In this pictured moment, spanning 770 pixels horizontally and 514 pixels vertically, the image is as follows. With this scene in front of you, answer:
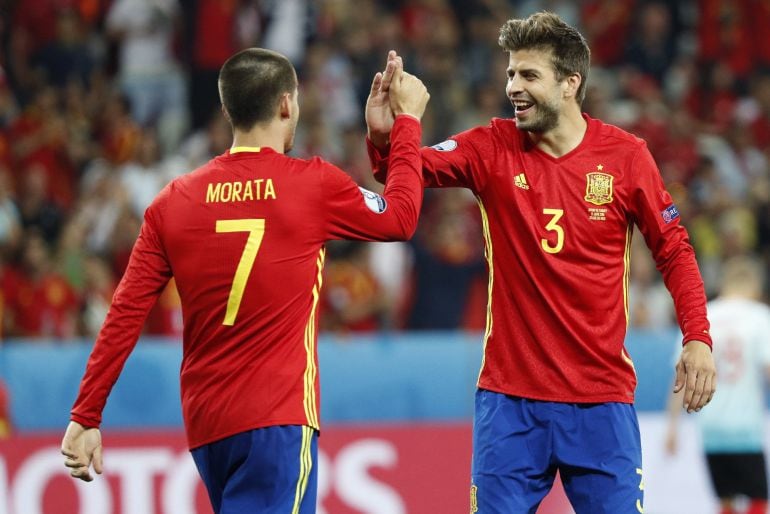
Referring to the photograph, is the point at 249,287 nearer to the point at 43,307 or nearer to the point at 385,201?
the point at 385,201

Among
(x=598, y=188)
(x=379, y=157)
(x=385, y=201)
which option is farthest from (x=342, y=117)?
(x=385, y=201)

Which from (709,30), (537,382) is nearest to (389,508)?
(537,382)

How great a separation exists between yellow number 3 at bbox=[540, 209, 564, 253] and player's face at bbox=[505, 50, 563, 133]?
0.32 m

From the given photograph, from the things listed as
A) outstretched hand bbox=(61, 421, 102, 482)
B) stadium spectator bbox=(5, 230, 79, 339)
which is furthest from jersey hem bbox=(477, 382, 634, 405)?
stadium spectator bbox=(5, 230, 79, 339)

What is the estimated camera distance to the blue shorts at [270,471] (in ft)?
14.9

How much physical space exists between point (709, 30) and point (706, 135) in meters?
1.60

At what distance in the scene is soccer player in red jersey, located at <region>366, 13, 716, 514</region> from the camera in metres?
5.11

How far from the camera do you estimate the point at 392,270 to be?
1175cm

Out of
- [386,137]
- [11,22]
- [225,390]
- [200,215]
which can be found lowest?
[225,390]

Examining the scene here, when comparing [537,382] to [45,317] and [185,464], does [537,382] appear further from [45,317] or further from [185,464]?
[45,317]

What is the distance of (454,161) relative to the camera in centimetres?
526

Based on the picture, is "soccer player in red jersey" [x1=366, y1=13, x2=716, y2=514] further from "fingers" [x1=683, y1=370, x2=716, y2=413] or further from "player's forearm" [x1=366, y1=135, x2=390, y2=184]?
"fingers" [x1=683, y1=370, x2=716, y2=413]

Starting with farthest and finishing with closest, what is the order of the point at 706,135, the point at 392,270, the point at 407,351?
the point at 706,135 < the point at 392,270 < the point at 407,351

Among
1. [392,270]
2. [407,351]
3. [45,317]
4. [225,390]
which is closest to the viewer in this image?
[225,390]
